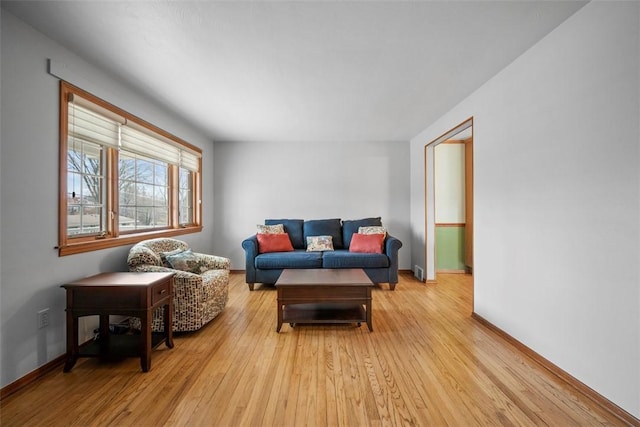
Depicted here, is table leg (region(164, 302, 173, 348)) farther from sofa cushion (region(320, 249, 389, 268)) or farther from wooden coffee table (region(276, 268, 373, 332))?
sofa cushion (region(320, 249, 389, 268))

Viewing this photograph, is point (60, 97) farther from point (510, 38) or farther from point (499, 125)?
point (499, 125)

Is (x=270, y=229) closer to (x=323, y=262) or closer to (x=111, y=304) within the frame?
(x=323, y=262)

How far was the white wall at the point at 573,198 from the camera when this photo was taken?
1.45 m

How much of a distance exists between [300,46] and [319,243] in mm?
2907

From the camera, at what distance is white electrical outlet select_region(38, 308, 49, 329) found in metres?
1.84

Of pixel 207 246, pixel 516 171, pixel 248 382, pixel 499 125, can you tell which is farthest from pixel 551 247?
pixel 207 246

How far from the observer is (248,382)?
5.83ft

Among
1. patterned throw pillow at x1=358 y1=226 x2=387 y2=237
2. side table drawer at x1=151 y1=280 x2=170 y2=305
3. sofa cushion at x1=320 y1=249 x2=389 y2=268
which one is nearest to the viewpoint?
side table drawer at x1=151 y1=280 x2=170 y2=305

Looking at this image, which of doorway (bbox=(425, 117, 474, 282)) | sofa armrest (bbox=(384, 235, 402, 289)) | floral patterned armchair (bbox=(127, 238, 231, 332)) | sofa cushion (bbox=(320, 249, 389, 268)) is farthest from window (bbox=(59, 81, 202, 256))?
doorway (bbox=(425, 117, 474, 282))

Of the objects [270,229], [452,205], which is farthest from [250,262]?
[452,205]

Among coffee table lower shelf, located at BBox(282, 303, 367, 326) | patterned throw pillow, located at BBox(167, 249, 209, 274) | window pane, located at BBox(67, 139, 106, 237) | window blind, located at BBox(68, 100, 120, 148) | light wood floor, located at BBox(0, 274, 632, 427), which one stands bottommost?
light wood floor, located at BBox(0, 274, 632, 427)

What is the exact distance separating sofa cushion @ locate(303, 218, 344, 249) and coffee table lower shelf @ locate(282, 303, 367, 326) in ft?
5.84

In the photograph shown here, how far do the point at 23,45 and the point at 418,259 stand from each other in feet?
16.2

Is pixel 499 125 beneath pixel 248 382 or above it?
above
